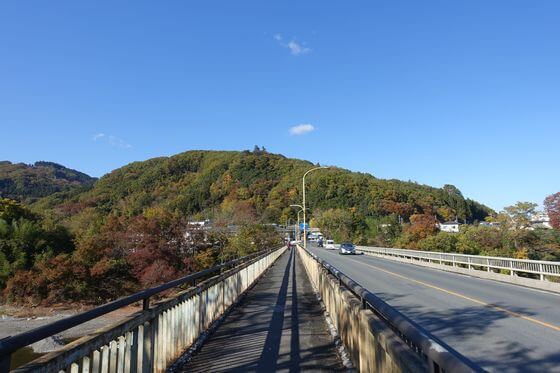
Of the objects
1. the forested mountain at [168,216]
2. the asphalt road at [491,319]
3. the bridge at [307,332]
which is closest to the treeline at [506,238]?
the forested mountain at [168,216]

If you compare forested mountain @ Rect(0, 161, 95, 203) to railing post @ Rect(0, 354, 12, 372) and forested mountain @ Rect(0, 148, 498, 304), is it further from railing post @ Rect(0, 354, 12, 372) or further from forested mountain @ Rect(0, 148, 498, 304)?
railing post @ Rect(0, 354, 12, 372)

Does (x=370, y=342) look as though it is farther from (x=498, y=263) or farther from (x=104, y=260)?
(x=104, y=260)

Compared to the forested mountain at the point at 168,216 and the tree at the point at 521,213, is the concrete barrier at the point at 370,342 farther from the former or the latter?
the tree at the point at 521,213

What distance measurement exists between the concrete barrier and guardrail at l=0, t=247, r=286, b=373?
7.99 ft

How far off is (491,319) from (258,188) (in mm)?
139979

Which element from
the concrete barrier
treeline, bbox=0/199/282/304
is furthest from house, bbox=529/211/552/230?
the concrete barrier

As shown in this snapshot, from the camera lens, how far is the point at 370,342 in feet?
14.6

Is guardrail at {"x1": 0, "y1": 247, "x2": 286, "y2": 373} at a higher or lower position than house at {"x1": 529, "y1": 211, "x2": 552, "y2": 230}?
lower

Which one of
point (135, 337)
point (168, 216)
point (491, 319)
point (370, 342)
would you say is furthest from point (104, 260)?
point (370, 342)

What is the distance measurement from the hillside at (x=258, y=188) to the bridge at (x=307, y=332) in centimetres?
10312

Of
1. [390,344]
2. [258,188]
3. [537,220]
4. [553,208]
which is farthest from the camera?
[258,188]

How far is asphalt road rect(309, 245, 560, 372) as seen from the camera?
7.24 m

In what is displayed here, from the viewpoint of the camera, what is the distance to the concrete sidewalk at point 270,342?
6090 millimetres

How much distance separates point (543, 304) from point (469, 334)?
5875 mm
